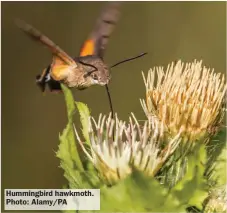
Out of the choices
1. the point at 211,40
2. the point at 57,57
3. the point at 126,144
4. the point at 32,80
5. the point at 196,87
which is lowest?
the point at 126,144

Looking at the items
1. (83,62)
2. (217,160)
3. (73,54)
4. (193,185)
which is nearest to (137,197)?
(193,185)

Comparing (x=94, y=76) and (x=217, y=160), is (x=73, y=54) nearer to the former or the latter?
(x=94, y=76)

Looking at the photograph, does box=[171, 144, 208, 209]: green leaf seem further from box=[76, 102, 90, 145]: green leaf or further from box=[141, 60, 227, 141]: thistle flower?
box=[76, 102, 90, 145]: green leaf

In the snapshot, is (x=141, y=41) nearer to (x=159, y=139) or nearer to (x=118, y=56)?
(x=118, y=56)

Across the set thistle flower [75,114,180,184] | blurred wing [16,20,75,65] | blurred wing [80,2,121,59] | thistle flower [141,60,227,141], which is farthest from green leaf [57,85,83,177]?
blurred wing [80,2,121,59]

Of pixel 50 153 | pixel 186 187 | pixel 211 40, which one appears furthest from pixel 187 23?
pixel 186 187
